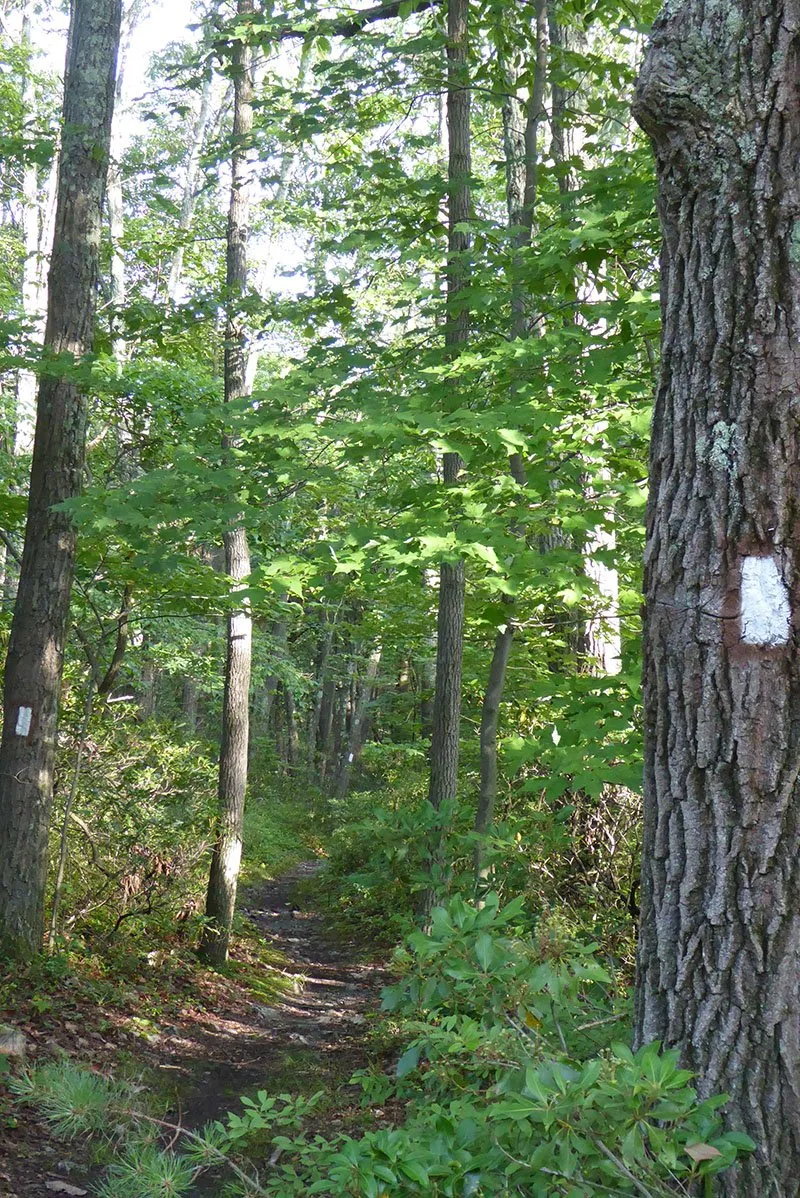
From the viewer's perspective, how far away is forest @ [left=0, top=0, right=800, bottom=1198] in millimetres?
2301

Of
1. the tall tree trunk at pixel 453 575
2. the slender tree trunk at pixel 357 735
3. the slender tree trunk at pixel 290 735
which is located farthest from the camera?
the slender tree trunk at pixel 290 735

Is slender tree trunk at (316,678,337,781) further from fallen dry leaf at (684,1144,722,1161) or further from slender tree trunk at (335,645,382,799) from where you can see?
fallen dry leaf at (684,1144,722,1161)

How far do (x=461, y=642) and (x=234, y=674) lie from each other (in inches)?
112

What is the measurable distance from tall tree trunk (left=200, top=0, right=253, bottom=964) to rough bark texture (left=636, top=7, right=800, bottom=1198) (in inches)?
258

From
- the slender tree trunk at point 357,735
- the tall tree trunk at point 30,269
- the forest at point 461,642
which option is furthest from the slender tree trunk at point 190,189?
the slender tree trunk at point 357,735

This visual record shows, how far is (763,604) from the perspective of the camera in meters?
2.30

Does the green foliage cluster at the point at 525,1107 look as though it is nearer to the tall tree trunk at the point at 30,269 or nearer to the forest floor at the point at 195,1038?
the forest floor at the point at 195,1038

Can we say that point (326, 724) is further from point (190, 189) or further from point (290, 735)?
point (190, 189)

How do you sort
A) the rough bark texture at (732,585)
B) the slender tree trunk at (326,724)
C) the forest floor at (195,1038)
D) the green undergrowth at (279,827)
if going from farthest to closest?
the slender tree trunk at (326,724) < the green undergrowth at (279,827) < the forest floor at (195,1038) < the rough bark texture at (732,585)

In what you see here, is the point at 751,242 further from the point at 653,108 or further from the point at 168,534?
the point at 168,534

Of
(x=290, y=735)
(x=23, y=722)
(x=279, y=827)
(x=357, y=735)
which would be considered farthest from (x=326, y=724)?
(x=23, y=722)

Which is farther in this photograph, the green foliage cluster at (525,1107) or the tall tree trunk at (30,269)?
the tall tree trunk at (30,269)

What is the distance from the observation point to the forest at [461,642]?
7.55 feet

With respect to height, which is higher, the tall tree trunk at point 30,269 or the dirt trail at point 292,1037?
the tall tree trunk at point 30,269
